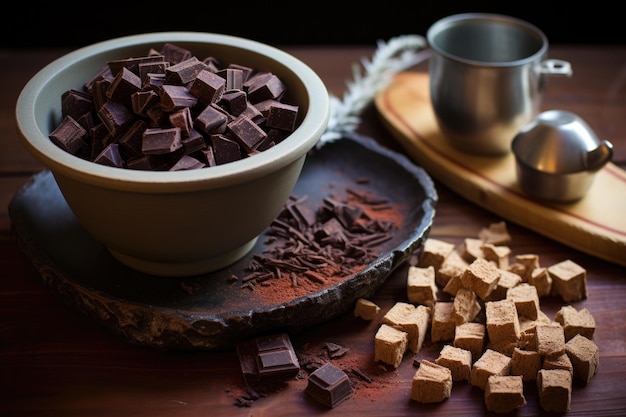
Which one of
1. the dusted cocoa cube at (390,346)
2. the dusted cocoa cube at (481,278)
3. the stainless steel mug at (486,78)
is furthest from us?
the stainless steel mug at (486,78)

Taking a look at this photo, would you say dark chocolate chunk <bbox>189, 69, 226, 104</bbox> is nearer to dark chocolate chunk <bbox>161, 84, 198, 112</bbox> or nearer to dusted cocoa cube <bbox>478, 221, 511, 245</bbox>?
dark chocolate chunk <bbox>161, 84, 198, 112</bbox>

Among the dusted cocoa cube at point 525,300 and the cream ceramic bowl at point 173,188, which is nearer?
the cream ceramic bowl at point 173,188

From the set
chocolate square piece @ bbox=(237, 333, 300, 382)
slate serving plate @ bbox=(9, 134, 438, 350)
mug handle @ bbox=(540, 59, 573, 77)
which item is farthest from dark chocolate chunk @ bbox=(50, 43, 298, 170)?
mug handle @ bbox=(540, 59, 573, 77)

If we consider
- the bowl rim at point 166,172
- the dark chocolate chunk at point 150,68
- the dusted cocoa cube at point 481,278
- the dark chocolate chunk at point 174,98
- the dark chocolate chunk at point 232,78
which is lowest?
the dusted cocoa cube at point 481,278

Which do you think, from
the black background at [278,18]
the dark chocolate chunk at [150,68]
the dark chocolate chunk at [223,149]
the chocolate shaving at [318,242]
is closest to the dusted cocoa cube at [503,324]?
the chocolate shaving at [318,242]

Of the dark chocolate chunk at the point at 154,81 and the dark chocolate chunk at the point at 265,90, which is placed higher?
the dark chocolate chunk at the point at 154,81

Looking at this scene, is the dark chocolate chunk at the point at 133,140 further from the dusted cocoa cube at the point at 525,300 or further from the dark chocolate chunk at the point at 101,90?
the dusted cocoa cube at the point at 525,300
